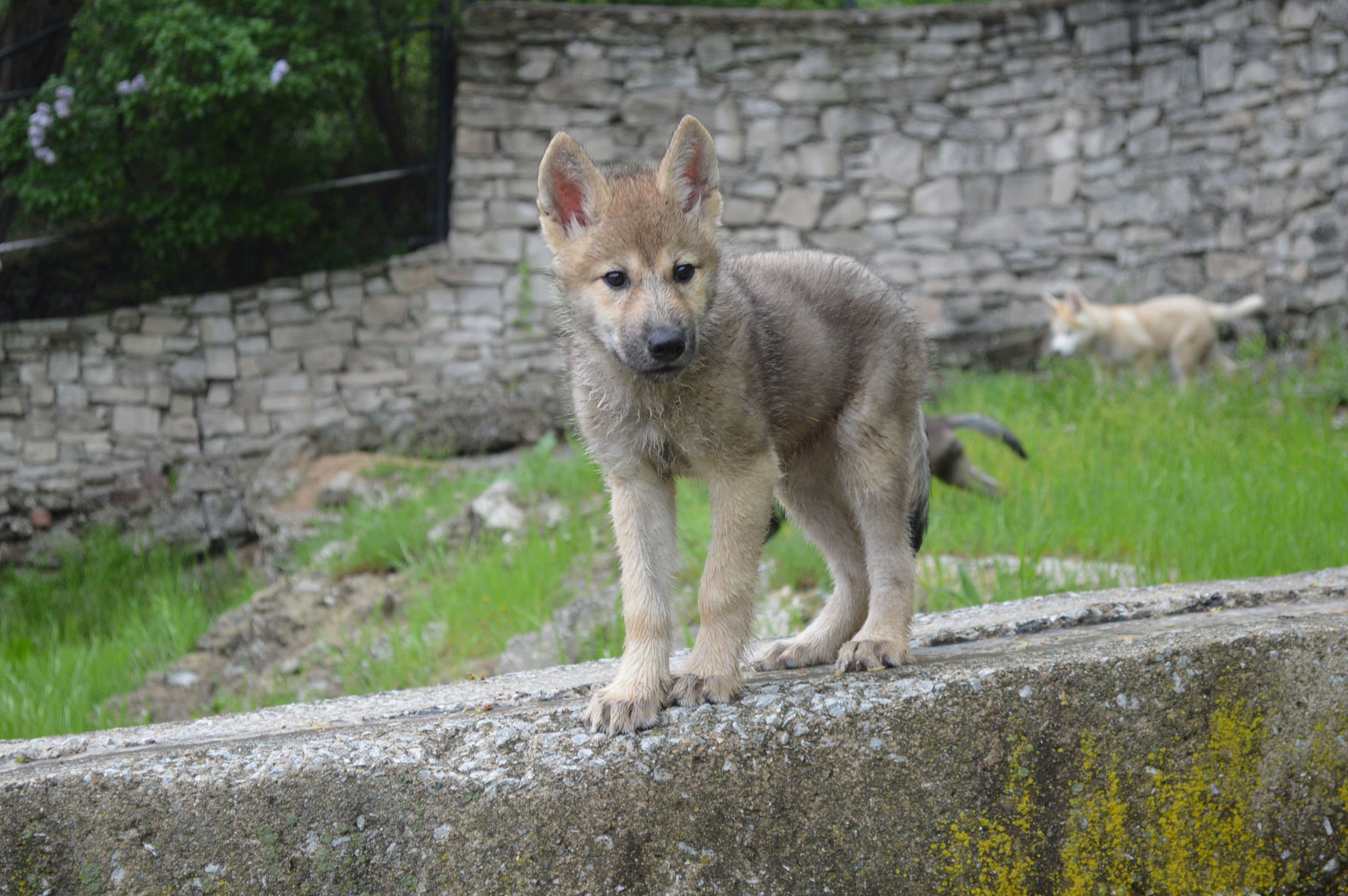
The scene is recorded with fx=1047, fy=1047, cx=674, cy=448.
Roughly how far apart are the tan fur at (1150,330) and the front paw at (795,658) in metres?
8.07

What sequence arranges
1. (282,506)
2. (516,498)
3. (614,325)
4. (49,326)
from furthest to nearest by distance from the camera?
(49,326)
(282,506)
(516,498)
(614,325)

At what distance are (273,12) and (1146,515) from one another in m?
9.12

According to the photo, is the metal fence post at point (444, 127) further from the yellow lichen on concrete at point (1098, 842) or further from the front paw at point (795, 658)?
the yellow lichen on concrete at point (1098, 842)

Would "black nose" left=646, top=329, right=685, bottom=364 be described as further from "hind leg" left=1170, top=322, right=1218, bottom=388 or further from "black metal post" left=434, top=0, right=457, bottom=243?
"black metal post" left=434, top=0, right=457, bottom=243

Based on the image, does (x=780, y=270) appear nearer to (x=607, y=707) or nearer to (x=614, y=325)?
(x=614, y=325)

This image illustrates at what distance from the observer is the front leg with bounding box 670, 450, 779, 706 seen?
2.66 meters

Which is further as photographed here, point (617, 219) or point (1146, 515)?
point (1146, 515)

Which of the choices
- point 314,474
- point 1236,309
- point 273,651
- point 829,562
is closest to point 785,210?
point 1236,309

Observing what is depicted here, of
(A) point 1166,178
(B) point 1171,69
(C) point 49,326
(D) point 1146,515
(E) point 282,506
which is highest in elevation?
(B) point 1171,69

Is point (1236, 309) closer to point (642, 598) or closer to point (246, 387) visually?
point (642, 598)

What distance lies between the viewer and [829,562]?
3.47 m

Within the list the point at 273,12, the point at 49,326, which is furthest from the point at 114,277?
the point at 273,12

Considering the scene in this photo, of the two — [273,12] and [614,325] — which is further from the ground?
[273,12]

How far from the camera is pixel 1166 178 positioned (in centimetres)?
1134
